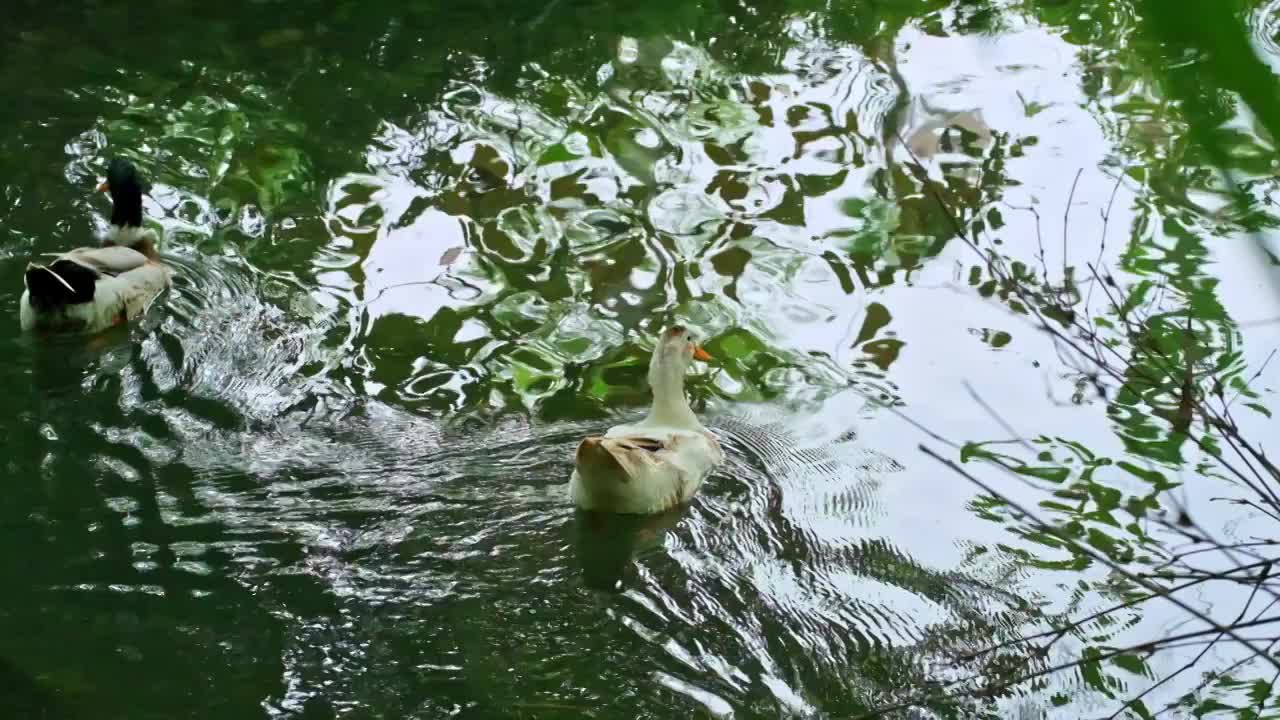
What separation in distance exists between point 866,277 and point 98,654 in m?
4.23

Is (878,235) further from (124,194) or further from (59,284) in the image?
(59,284)

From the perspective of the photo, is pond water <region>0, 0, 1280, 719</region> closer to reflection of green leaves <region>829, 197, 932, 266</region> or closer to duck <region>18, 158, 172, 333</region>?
reflection of green leaves <region>829, 197, 932, 266</region>

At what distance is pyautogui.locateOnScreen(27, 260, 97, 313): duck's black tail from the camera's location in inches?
259

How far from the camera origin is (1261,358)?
6.25 metres

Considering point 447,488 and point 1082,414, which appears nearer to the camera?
point 447,488

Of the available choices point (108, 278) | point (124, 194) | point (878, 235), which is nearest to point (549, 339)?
point (878, 235)

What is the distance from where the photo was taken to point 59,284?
21.6ft

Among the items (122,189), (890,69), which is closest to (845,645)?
(122,189)

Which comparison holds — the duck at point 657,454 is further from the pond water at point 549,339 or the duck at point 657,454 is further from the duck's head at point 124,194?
the duck's head at point 124,194

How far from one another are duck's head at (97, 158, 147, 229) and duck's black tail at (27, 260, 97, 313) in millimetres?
837

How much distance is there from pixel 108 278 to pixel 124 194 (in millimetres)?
819

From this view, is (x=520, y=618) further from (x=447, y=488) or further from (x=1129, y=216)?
(x=1129, y=216)

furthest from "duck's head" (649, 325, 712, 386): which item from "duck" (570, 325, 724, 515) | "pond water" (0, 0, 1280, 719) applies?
"pond water" (0, 0, 1280, 719)

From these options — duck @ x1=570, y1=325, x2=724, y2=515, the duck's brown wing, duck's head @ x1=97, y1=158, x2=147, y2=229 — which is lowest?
duck @ x1=570, y1=325, x2=724, y2=515
